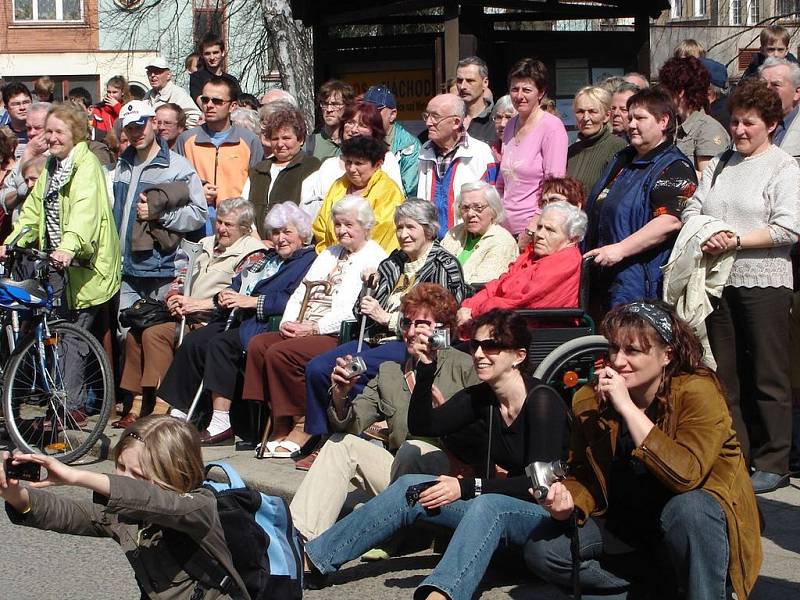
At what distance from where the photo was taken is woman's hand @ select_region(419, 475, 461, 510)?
5.37 m

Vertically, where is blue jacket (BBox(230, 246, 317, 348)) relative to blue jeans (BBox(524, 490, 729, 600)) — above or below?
above

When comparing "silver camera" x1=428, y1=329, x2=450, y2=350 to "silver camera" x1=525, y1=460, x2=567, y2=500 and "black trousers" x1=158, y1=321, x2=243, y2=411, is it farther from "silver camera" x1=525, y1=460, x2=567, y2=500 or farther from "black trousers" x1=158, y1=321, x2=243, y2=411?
"black trousers" x1=158, y1=321, x2=243, y2=411

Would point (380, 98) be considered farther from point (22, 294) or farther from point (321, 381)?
point (22, 294)

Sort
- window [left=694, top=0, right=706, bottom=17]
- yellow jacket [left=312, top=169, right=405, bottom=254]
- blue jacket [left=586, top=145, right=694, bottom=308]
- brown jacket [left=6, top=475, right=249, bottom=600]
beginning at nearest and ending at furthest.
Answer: brown jacket [left=6, top=475, right=249, bottom=600] < blue jacket [left=586, top=145, right=694, bottom=308] < yellow jacket [left=312, top=169, right=405, bottom=254] < window [left=694, top=0, right=706, bottom=17]

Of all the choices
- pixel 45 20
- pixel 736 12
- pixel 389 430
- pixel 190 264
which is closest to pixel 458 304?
pixel 389 430

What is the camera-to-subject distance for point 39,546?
6586mm

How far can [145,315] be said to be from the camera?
9320 mm

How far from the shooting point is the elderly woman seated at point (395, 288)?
296 inches

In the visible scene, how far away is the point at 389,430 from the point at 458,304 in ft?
3.78

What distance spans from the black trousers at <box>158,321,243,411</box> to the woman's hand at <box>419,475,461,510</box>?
3504mm

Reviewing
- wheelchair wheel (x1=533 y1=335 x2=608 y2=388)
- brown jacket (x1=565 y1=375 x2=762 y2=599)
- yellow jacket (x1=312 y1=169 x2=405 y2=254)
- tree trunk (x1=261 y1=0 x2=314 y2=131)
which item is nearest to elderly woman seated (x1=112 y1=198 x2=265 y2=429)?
yellow jacket (x1=312 y1=169 x2=405 y2=254)

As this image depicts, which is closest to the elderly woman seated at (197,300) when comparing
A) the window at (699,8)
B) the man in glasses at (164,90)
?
the man in glasses at (164,90)

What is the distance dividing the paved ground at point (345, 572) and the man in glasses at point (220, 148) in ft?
13.2

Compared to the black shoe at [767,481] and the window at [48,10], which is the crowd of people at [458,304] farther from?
the window at [48,10]
